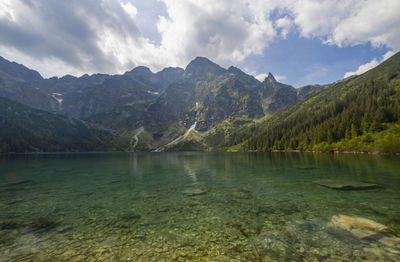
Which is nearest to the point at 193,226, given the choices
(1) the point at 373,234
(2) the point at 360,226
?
(1) the point at 373,234

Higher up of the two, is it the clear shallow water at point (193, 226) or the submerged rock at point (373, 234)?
the submerged rock at point (373, 234)

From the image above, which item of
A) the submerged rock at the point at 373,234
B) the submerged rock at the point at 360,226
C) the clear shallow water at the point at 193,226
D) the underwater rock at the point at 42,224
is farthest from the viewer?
the underwater rock at the point at 42,224

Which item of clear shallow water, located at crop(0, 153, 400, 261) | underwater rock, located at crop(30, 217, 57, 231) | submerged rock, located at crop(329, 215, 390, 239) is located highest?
submerged rock, located at crop(329, 215, 390, 239)

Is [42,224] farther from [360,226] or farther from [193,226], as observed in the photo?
[360,226]

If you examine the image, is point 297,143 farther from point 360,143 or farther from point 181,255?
point 181,255

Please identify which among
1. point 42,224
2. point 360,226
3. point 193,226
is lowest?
point 42,224

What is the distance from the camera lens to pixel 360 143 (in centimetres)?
12119

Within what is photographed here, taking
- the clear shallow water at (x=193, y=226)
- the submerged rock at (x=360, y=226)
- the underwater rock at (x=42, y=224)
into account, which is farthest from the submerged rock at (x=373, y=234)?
the underwater rock at (x=42, y=224)

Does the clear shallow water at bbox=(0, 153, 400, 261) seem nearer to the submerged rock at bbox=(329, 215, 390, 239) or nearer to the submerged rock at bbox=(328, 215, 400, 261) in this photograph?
the submerged rock at bbox=(328, 215, 400, 261)

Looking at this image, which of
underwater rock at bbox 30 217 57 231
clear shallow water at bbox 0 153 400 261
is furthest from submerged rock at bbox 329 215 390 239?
underwater rock at bbox 30 217 57 231

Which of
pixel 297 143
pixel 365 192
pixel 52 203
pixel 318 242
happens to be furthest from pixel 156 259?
pixel 297 143

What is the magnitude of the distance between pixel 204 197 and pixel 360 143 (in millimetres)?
145860

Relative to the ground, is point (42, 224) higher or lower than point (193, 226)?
lower

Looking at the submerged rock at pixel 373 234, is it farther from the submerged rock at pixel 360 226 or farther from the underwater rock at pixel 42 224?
the underwater rock at pixel 42 224
